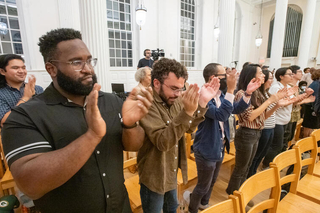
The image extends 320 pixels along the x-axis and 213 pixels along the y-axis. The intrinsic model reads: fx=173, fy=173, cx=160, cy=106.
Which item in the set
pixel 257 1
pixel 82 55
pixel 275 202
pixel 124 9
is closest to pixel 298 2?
pixel 257 1

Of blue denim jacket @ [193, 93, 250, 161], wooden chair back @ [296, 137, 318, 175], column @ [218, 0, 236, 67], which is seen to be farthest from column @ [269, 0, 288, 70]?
blue denim jacket @ [193, 93, 250, 161]

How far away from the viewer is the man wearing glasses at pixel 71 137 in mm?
614

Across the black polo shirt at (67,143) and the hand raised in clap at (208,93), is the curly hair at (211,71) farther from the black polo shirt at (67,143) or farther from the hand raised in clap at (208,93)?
the black polo shirt at (67,143)

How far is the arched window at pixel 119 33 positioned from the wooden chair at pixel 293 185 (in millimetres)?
6077

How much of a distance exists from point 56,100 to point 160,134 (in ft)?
1.86

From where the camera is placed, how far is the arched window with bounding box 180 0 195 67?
776cm

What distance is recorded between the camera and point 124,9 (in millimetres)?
6402

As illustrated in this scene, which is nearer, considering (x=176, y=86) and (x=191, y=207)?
(x=176, y=86)

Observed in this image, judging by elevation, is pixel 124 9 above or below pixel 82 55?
above

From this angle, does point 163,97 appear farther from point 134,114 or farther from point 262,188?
point 262,188

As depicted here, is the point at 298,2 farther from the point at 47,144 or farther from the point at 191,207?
the point at 47,144

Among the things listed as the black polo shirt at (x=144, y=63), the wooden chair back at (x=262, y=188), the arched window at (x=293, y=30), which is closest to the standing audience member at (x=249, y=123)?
the wooden chair back at (x=262, y=188)

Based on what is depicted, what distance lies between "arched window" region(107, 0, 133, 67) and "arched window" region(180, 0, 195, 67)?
2.53 meters

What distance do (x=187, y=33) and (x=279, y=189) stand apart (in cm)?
792
